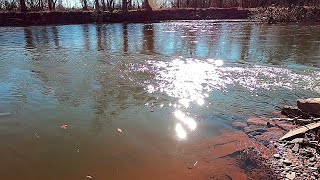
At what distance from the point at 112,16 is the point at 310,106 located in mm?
31026

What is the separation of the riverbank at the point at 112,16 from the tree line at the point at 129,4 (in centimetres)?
156

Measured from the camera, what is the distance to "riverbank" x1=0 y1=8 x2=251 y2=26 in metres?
32.9

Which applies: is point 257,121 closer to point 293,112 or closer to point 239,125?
point 239,125

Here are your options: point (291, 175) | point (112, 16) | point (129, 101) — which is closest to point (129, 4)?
point (112, 16)

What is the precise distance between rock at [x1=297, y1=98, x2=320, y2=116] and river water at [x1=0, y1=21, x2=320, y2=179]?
0.72 meters

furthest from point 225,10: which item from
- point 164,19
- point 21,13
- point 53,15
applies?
point 21,13

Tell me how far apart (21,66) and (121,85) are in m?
4.63

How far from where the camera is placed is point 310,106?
22.3 feet

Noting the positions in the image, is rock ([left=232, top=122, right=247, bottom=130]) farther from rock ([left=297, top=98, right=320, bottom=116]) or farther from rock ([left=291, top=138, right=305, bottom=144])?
rock ([left=297, top=98, right=320, bottom=116])

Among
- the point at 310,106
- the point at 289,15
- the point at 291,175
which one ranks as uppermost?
the point at 289,15

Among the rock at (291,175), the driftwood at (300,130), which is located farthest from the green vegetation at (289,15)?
the rock at (291,175)

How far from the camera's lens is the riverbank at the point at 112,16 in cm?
3291

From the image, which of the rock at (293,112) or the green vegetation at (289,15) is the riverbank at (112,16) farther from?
the rock at (293,112)

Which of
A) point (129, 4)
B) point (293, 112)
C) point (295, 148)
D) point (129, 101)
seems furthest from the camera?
point (129, 4)
